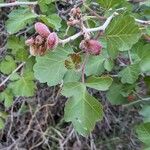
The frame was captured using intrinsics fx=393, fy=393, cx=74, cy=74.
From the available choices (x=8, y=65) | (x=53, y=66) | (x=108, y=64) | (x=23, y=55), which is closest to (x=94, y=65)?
(x=108, y=64)

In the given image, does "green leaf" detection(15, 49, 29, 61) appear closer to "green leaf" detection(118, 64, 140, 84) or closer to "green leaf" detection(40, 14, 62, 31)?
"green leaf" detection(40, 14, 62, 31)

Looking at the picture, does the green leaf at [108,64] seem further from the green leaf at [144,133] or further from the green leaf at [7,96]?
the green leaf at [7,96]

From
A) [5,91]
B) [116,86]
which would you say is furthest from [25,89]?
[116,86]

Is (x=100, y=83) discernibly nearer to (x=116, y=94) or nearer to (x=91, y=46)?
(x=91, y=46)

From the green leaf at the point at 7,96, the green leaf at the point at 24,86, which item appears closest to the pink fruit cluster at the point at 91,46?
the green leaf at the point at 24,86

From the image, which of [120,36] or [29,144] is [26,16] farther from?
[29,144]

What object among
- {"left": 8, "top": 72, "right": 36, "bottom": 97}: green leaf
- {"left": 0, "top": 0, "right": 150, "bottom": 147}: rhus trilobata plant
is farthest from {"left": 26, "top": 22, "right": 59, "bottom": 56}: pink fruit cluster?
{"left": 8, "top": 72, "right": 36, "bottom": 97}: green leaf
